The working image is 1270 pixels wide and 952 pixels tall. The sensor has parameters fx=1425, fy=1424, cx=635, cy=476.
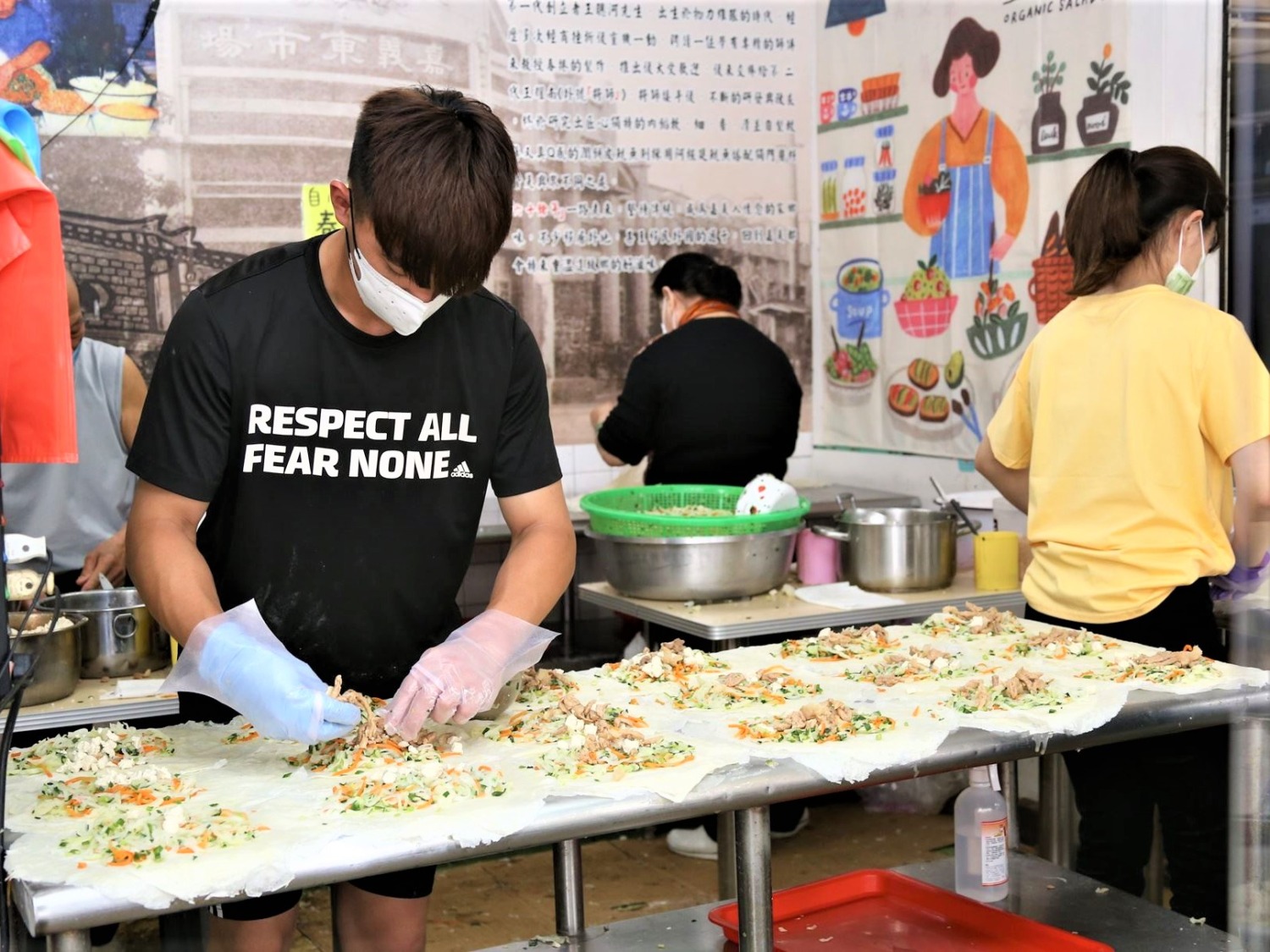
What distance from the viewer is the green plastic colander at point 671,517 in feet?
12.7

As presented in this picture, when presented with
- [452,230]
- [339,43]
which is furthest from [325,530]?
[339,43]

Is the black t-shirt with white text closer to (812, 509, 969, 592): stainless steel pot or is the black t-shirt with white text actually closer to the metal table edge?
the metal table edge

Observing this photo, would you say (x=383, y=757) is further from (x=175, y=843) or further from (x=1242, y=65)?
(x=1242, y=65)

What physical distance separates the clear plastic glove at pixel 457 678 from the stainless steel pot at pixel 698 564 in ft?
5.65

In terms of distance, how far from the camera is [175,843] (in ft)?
5.54

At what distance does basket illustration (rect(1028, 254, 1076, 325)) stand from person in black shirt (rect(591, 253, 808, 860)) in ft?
3.11

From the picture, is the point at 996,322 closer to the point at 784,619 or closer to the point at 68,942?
the point at 784,619

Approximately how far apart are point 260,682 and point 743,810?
691 mm

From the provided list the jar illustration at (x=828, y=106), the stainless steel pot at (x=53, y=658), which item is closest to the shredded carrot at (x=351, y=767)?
the stainless steel pot at (x=53, y=658)

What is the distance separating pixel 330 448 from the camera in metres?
2.21

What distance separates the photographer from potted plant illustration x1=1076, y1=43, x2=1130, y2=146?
14.6 feet

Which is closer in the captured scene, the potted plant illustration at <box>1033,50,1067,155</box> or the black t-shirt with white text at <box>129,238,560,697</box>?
the black t-shirt with white text at <box>129,238,560,697</box>

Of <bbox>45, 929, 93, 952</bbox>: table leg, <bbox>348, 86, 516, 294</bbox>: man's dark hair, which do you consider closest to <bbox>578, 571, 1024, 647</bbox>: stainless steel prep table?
<bbox>348, 86, 516, 294</bbox>: man's dark hair

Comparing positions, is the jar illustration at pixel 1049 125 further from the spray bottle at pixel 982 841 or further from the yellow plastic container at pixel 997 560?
the spray bottle at pixel 982 841
